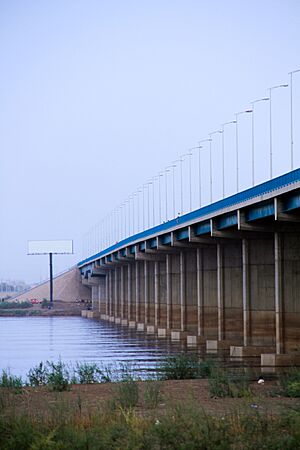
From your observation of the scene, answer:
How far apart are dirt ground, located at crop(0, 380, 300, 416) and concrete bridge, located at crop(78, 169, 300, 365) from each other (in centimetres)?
1529

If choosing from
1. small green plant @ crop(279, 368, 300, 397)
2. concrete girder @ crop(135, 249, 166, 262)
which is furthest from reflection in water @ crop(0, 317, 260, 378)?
small green plant @ crop(279, 368, 300, 397)

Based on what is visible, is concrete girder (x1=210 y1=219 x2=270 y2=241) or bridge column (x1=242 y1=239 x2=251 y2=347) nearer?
bridge column (x1=242 y1=239 x2=251 y2=347)

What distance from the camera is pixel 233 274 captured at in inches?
2525

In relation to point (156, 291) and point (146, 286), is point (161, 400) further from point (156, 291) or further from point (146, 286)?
point (146, 286)

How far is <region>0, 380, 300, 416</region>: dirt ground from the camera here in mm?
23016

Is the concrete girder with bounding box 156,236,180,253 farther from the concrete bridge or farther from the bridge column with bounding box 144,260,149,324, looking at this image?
the bridge column with bounding box 144,260,149,324

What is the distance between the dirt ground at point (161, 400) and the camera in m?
23.0

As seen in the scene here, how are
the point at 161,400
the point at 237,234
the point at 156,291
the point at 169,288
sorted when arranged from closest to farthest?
1. the point at 161,400
2. the point at 237,234
3. the point at 169,288
4. the point at 156,291

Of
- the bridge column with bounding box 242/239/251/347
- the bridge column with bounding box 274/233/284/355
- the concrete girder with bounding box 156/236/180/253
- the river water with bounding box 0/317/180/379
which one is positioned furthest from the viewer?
the concrete girder with bounding box 156/236/180/253

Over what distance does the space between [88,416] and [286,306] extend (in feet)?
104

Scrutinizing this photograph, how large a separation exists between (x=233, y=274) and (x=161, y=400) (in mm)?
38440

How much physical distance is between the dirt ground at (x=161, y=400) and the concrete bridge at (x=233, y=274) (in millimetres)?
15288

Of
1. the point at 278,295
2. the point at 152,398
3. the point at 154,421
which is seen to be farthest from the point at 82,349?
the point at 154,421

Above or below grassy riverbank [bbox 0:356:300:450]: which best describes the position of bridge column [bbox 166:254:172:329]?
above
